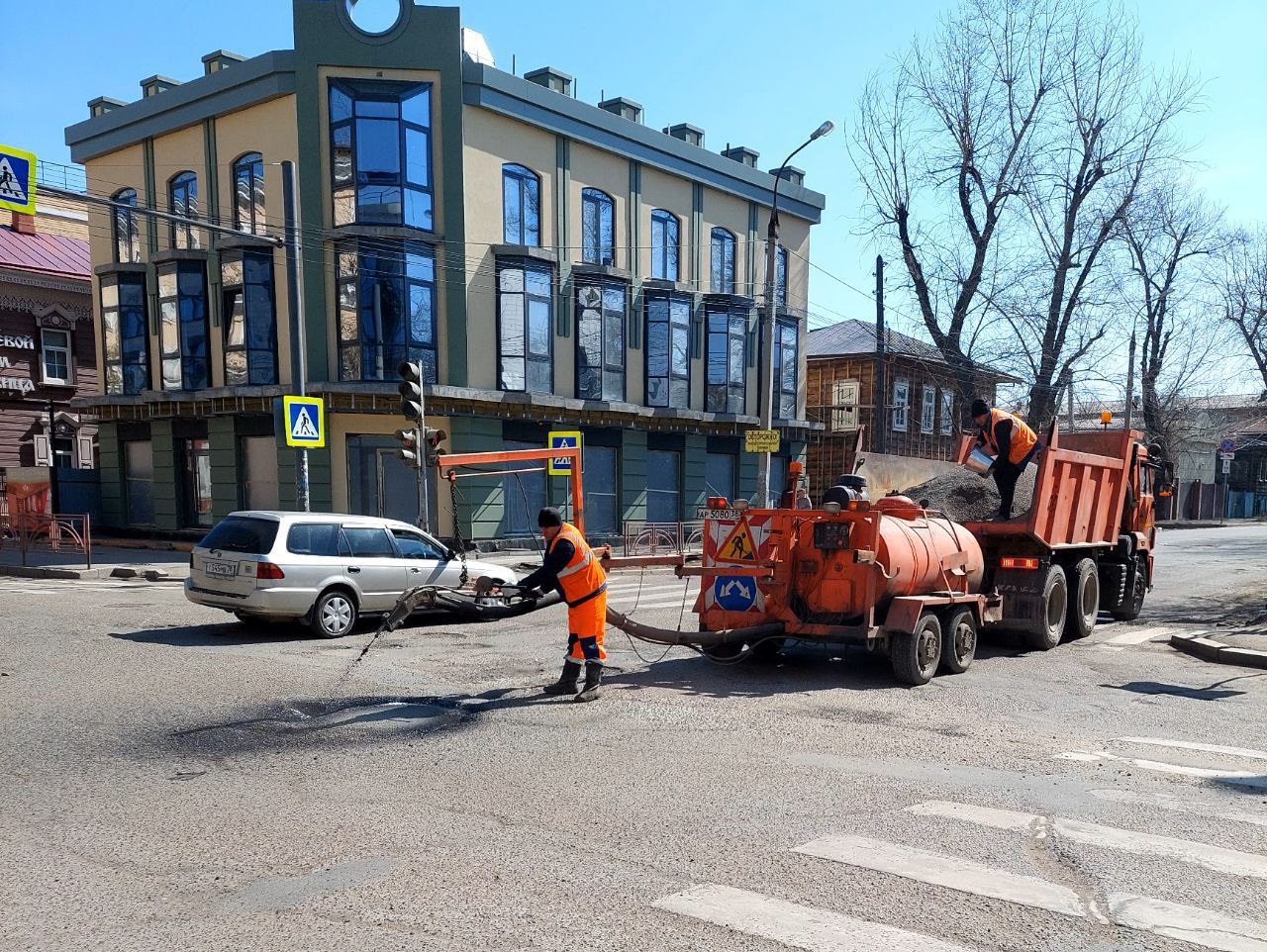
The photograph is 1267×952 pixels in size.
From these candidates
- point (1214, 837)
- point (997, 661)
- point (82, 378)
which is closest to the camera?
point (1214, 837)

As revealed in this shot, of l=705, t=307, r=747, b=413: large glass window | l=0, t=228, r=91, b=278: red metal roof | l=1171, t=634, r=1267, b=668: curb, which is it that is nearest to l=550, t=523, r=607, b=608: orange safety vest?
l=1171, t=634, r=1267, b=668: curb

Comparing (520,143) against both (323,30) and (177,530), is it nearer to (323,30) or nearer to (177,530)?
(323,30)

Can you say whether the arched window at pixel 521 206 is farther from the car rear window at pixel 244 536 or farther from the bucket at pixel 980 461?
the bucket at pixel 980 461

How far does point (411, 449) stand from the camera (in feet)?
42.3

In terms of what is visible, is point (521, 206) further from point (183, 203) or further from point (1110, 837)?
point (1110, 837)

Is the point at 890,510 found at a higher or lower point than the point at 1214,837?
higher

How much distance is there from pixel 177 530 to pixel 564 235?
13.0 metres

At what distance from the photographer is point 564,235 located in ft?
83.3

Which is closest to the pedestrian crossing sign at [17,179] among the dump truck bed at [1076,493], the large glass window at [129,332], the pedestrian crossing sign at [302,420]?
→ the pedestrian crossing sign at [302,420]

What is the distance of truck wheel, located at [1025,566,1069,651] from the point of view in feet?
36.8

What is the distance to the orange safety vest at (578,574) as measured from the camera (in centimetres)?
802

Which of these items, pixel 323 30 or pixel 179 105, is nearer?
pixel 323 30

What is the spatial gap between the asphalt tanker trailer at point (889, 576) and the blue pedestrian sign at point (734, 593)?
0.01m

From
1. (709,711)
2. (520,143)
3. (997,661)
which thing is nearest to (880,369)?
(520,143)
